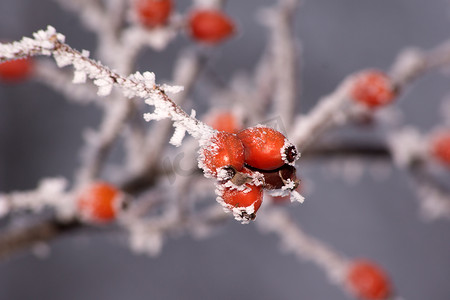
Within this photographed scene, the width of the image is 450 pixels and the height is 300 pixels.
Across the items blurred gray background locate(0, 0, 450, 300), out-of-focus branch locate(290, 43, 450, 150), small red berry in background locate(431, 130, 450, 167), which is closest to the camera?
out-of-focus branch locate(290, 43, 450, 150)

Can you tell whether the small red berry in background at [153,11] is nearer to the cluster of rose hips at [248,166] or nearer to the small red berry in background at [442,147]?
the cluster of rose hips at [248,166]

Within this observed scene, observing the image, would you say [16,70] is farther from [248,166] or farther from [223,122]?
[248,166]

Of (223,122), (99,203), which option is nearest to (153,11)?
(223,122)

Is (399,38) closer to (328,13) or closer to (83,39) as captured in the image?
(328,13)

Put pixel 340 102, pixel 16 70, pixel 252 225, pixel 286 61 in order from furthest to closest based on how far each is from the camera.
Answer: pixel 252 225 → pixel 16 70 → pixel 286 61 → pixel 340 102

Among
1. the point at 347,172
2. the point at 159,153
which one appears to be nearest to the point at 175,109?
the point at 159,153

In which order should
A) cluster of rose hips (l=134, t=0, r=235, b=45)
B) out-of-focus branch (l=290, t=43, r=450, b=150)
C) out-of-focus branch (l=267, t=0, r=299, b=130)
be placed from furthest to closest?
out-of-focus branch (l=267, t=0, r=299, b=130), cluster of rose hips (l=134, t=0, r=235, b=45), out-of-focus branch (l=290, t=43, r=450, b=150)

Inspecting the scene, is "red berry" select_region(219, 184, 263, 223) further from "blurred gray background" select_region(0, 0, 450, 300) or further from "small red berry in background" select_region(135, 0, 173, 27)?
"blurred gray background" select_region(0, 0, 450, 300)

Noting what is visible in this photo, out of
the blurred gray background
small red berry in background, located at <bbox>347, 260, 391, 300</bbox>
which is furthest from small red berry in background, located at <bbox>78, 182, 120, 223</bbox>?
the blurred gray background
